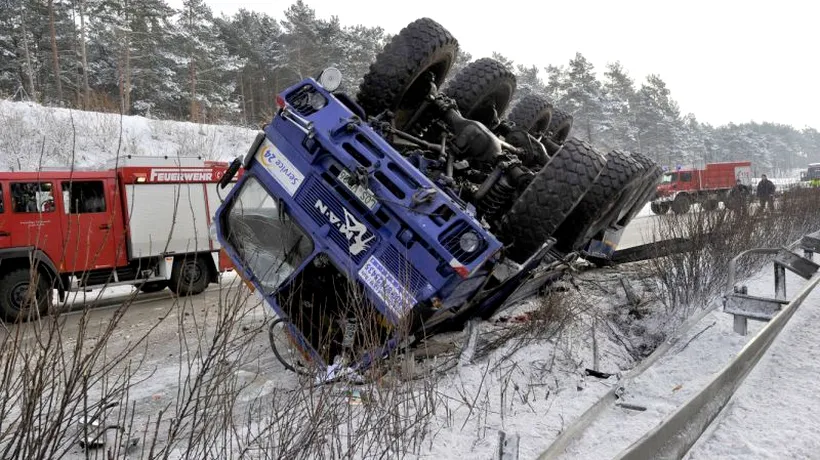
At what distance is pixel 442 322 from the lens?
16.3 ft

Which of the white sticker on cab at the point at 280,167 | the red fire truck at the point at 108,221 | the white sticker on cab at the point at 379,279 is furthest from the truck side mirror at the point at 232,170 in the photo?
the red fire truck at the point at 108,221

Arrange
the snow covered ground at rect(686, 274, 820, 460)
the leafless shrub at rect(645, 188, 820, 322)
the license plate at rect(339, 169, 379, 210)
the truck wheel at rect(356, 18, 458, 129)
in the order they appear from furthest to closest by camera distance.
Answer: the leafless shrub at rect(645, 188, 820, 322)
the truck wheel at rect(356, 18, 458, 129)
the license plate at rect(339, 169, 379, 210)
the snow covered ground at rect(686, 274, 820, 460)

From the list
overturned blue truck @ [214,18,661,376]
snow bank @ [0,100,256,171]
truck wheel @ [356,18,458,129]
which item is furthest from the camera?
snow bank @ [0,100,256,171]

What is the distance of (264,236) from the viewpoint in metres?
4.61

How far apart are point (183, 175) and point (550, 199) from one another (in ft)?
24.7

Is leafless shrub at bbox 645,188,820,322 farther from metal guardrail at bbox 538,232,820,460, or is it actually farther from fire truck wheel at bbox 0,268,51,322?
fire truck wheel at bbox 0,268,51,322

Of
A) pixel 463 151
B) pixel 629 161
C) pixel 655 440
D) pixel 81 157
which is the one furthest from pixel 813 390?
pixel 81 157

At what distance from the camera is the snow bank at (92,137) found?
55.2ft

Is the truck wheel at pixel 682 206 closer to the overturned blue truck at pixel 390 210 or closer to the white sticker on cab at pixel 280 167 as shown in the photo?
the overturned blue truck at pixel 390 210

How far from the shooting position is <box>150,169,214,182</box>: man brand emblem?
9564 millimetres

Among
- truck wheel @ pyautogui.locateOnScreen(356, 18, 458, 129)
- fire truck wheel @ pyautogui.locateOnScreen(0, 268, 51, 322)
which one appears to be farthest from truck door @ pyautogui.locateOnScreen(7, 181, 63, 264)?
truck wheel @ pyautogui.locateOnScreen(356, 18, 458, 129)

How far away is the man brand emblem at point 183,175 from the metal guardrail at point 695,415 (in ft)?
27.6

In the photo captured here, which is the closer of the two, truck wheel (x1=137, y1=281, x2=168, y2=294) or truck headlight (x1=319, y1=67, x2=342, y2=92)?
truck headlight (x1=319, y1=67, x2=342, y2=92)

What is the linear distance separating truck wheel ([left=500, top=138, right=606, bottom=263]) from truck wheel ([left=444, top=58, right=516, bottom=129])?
6.28 feet
